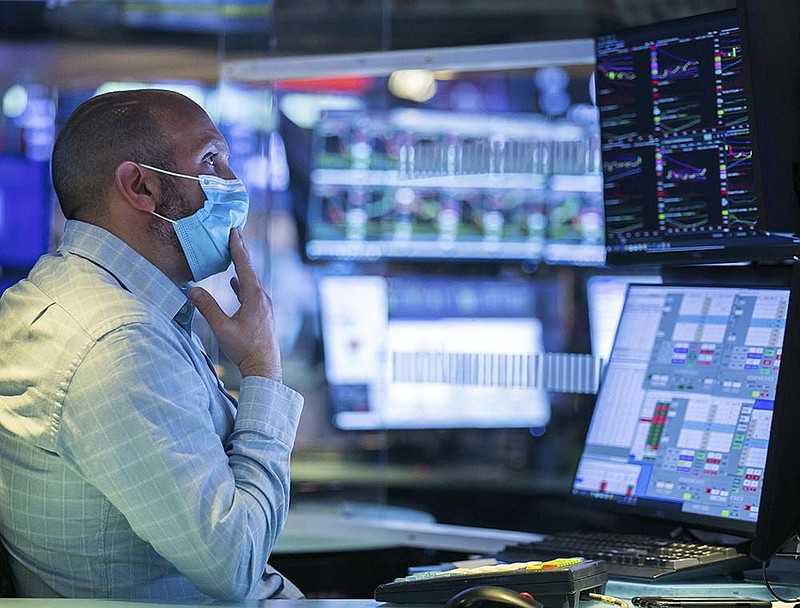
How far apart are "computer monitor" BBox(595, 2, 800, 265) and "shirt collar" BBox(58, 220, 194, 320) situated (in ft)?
3.27

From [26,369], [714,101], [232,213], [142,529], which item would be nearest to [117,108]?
[232,213]

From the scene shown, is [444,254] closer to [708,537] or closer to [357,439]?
[357,439]

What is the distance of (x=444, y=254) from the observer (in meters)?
4.19

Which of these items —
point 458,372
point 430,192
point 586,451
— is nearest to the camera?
point 586,451

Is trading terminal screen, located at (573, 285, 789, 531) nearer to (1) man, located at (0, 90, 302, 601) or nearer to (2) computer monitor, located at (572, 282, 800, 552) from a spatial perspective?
(2) computer monitor, located at (572, 282, 800, 552)

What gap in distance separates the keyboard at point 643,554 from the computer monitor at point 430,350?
1128mm

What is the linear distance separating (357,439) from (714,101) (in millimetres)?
2175

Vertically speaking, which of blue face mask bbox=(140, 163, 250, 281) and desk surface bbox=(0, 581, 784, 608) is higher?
blue face mask bbox=(140, 163, 250, 281)

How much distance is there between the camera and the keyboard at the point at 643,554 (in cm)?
196

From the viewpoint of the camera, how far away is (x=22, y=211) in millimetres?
5809

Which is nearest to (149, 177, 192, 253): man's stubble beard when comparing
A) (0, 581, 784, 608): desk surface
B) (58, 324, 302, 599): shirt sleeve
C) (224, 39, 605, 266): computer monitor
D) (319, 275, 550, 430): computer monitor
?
(58, 324, 302, 599): shirt sleeve

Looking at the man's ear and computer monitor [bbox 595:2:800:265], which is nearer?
the man's ear

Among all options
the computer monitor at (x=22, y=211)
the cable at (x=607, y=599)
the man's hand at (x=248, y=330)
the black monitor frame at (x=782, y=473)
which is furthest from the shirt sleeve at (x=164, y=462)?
the computer monitor at (x=22, y=211)

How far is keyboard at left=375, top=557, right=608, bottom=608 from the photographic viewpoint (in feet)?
5.27
